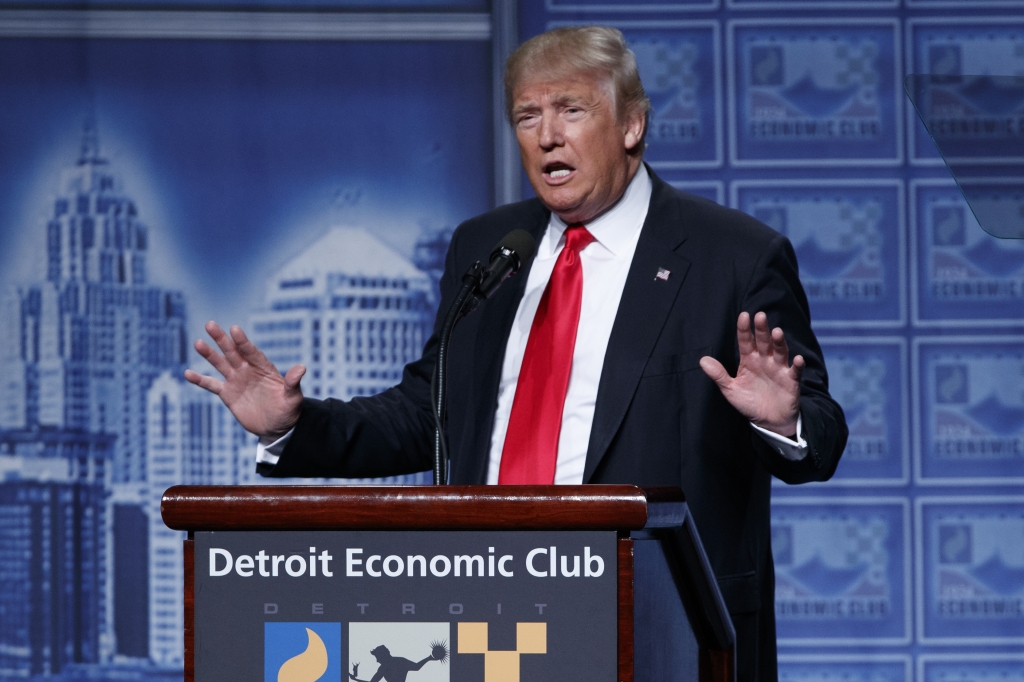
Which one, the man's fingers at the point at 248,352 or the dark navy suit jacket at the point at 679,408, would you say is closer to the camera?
the man's fingers at the point at 248,352

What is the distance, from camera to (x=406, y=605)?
886 mm

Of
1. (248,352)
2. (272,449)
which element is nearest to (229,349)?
(248,352)

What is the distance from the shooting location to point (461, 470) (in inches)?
65.2

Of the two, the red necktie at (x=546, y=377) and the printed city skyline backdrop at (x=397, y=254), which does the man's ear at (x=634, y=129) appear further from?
the printed city skyline backdrop at (x=397, y=254)

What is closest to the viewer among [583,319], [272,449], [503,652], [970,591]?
[503,652]

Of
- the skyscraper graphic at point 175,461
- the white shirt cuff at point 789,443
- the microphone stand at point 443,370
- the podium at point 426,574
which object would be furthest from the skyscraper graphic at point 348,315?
the podium at point 426,574

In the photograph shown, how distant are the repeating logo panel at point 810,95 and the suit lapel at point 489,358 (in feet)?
4.13

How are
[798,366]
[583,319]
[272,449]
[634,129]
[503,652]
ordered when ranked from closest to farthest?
[503,652] → [798,366] → [272,449] → [583,319] → [634,129]

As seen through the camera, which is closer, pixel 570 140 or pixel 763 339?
pixel 763 339

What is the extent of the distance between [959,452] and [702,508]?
1.63 m

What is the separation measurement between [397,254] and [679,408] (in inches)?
59.9

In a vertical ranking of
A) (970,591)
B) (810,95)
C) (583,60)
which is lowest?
(970,591)

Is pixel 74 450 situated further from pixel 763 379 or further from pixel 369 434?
pixel 763 379

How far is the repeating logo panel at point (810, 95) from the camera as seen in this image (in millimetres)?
2920
